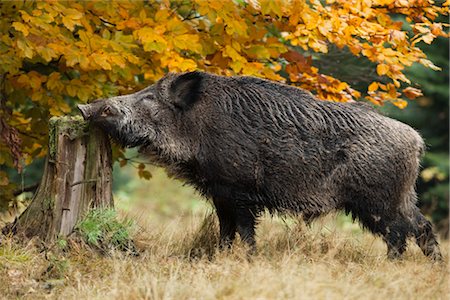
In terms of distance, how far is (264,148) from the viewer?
22.2ft

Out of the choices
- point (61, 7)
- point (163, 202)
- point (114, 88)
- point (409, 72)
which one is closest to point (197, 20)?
point (114, 88)

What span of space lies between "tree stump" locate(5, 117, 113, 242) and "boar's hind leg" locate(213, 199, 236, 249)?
39.4 inches

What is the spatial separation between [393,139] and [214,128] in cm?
164

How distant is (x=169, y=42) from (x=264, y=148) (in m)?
1.40

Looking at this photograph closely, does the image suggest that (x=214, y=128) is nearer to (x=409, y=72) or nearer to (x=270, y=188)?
(x=270, y=188)

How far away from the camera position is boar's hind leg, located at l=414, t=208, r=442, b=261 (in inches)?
287

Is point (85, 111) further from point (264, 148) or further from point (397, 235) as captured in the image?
point (397, 235)

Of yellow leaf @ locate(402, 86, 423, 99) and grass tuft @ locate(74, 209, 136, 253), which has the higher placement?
yellow leaf @ locate(402, 86, 423, 99)

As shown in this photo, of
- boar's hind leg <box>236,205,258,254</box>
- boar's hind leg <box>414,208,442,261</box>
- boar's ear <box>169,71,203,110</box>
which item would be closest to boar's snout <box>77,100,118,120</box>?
boar's ear <box>169,71,203,110</box>

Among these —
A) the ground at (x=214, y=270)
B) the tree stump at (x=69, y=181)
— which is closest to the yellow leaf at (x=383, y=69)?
the ground at (x=214, y=270)

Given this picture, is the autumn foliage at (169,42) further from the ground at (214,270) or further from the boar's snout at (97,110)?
the ground at (214,270)

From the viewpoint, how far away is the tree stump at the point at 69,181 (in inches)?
265

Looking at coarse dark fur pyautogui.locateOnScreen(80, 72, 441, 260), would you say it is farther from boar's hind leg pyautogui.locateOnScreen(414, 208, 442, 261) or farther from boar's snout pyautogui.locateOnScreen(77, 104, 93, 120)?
boar's hind leg pyautogui.locateOnScreen(414, 208, 442, 261)

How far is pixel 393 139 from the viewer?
6977mm
